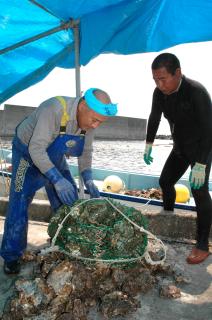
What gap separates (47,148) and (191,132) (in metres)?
1.58

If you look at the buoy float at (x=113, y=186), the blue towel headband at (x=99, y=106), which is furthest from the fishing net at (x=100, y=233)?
the buoy float at (x=113, y=186)

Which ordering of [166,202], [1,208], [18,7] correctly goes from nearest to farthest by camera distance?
[18,7]
[166,202]
[1,208]

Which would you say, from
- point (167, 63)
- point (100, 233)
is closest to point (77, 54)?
point (167, 63)

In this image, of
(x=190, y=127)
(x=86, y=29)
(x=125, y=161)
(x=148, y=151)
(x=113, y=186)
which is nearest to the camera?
(x=190, y=127)

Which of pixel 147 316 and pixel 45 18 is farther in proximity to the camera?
pixel 45 18

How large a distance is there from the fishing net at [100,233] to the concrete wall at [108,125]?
17349 millimetres

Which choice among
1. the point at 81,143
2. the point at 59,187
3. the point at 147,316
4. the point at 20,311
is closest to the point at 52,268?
the point at 20,311

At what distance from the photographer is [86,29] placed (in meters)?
3.93

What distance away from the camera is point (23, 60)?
465 cm

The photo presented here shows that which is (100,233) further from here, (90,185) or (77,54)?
(77,54)

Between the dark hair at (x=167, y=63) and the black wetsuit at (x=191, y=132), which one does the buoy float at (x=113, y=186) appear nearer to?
the black wetsuit at (x=191, y=132)

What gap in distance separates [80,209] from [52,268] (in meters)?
0.53

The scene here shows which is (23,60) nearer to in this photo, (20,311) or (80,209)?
(80,209)

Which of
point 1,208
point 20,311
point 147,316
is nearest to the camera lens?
point 20,311
